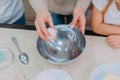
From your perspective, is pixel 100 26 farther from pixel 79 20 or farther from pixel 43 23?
pixel 43 23

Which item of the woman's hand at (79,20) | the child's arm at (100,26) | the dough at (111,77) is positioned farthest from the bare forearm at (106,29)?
the dough at (111,77)

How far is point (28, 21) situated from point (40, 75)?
1.06 metres

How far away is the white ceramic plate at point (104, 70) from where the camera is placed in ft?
2.82

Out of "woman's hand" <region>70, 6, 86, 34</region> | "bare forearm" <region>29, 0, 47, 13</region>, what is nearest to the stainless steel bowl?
"woman's hand" <region>70, 6, 86, 34</region>

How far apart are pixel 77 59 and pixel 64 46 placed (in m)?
0.07

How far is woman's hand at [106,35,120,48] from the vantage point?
95cm

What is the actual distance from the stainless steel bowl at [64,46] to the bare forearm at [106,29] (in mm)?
181

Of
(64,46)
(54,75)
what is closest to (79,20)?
(64,46)

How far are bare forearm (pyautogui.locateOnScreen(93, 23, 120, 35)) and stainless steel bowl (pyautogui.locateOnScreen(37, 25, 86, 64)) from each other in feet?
0.60

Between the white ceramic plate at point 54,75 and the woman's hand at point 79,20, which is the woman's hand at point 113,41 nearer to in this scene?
the woman's hand at point 79,20

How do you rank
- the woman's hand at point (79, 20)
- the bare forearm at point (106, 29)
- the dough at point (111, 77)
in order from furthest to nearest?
the bare forearm at point (106, 29) < the woman's hand at point (79, 20) < the dough at point (111, 77)

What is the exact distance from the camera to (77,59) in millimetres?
918

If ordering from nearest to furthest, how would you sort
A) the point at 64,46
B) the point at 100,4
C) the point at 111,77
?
the point at 111,77, the point at 64,46, the point at 100,4

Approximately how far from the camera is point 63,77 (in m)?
0.86
